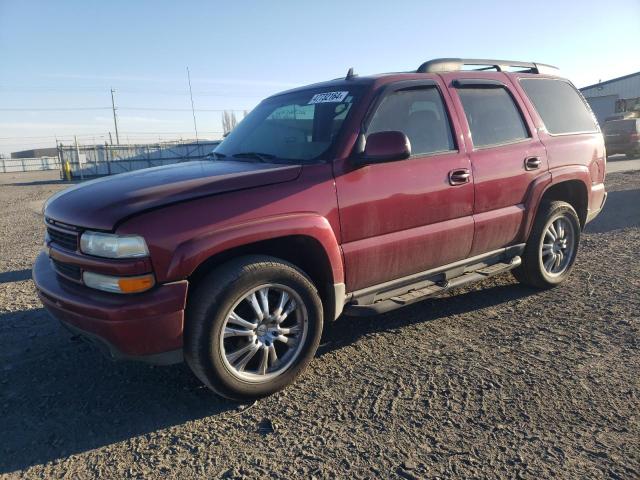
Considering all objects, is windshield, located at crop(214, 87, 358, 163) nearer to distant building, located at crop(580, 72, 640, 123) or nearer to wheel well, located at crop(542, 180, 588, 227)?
wheel well, located at crop(542, 180, 588, 227)

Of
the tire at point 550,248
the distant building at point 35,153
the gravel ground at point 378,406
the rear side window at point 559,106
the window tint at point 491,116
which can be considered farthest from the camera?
the distant building at point 35,153

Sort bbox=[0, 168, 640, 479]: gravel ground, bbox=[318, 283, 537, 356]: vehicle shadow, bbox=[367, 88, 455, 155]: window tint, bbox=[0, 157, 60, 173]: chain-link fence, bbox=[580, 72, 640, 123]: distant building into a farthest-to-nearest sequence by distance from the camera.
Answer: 1. bbox=[0, 157, 60, 173]: chain-link fence
2. bbox=[580, 72, 640, 123]: distant building
3. bbox=[318, 283, 537, 356]: vehicle shadow
4. bbox=[367, 88, 455, 155]: window tint
5. bbox=[0, 168, 640, 479]: gravel ground

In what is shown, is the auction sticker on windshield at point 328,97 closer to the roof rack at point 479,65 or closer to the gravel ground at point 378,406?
the roof rack at point 479,65

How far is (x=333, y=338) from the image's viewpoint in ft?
12.5

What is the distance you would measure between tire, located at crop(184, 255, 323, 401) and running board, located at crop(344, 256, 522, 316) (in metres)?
0.39

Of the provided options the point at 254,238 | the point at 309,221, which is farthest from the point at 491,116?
the point at 254,238

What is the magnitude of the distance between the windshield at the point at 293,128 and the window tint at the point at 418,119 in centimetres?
26

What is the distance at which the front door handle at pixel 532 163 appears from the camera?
4.17m

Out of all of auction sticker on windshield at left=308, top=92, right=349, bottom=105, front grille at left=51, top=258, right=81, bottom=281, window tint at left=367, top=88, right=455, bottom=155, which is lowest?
front grille at left=51, top=258, right=81, bottom=281

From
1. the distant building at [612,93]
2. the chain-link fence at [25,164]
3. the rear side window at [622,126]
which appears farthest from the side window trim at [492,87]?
the chain-link fence at [25,164]

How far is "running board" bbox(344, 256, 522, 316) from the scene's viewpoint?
3348 mm

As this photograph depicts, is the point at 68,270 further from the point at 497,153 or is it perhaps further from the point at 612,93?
the point at 612,93

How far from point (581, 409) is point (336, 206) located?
6.00 ft

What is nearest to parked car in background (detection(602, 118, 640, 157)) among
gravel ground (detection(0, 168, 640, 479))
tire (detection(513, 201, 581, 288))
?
tire (detection(513, 201, 581, 288))
